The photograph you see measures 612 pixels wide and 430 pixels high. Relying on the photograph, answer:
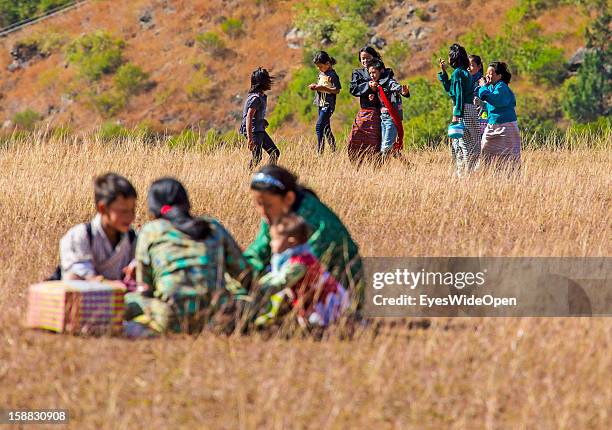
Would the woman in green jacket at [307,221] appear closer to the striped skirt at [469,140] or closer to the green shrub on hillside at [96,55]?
the striped skirt at [469,140]

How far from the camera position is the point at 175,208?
6.38 metres

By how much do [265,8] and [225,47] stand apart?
11.3ft

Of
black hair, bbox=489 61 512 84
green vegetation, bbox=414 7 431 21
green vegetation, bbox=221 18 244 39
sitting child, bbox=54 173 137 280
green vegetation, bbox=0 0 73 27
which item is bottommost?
sitting child, bbox=54 173 137 280

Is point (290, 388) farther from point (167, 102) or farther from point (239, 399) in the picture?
point (167, 102)

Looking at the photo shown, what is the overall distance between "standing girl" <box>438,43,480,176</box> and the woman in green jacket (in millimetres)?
5817

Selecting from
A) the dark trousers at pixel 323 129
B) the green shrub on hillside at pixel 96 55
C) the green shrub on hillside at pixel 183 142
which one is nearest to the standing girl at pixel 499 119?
the dark trousers at pixel 323 129

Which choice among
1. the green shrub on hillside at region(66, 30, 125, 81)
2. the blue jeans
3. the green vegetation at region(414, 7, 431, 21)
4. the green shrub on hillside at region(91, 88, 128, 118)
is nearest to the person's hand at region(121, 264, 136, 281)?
the blue jeans

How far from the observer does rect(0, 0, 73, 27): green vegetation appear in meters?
68.4

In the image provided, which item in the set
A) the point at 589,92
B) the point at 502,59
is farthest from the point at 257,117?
the point at 502,59

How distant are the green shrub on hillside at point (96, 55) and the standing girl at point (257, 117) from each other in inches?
1986

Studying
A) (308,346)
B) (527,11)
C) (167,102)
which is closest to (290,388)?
(308,346)

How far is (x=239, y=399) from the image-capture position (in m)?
5.18

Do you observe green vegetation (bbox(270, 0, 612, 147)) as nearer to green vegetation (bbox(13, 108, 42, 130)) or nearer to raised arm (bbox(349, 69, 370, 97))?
green vegetation (bbox(13, 108, 42, 130))

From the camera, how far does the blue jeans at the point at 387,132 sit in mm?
13008
